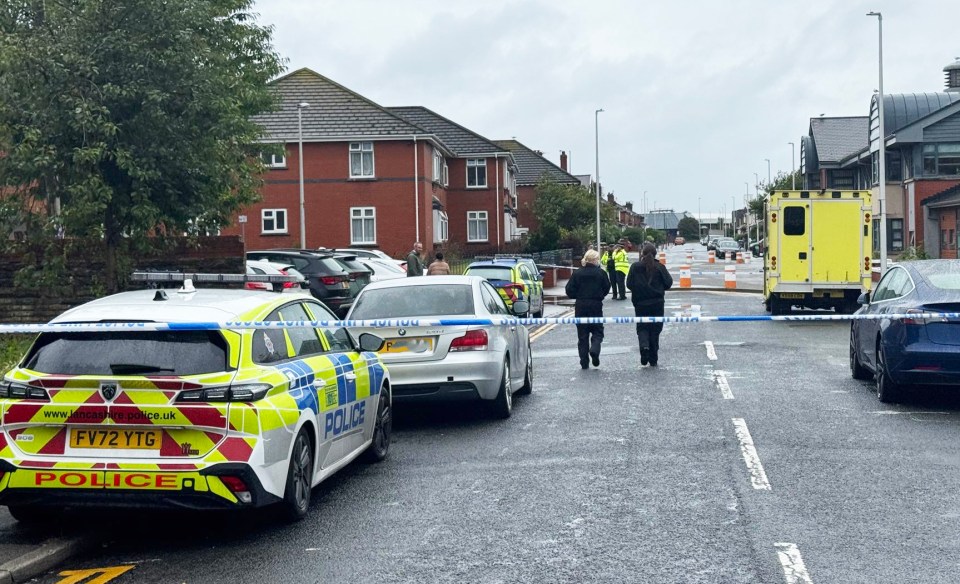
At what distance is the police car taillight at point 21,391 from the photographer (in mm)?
6969

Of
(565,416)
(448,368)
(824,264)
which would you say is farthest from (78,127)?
(824,264)

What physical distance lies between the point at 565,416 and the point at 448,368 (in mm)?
1423

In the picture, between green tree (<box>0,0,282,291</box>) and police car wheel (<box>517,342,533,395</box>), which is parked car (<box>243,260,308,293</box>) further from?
police car wheel (<box>517,342,533,395</box>)

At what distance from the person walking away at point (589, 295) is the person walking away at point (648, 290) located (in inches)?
17.5

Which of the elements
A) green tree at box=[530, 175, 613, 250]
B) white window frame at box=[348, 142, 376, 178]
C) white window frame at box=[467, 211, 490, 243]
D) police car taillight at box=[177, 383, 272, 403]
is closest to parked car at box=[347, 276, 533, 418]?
police car taillight at box=[177, 383, 272, 403]

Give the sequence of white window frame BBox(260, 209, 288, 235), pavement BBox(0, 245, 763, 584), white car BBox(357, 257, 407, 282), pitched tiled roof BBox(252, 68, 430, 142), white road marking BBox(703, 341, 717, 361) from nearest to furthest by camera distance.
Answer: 1. pavement BBox(0, 245, 763, 584)
2. white road marking BBox(703, 341, 717, 361)
3. white car BBox(357, 257, 407, 282)
4. pitched tiled roof BBox(252, 68, 430, 142)
5. white window frame BBox(260, 209, 288, 235)

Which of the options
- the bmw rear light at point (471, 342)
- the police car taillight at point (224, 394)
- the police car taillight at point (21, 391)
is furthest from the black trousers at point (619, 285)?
the police car taillight at point (21, 391)

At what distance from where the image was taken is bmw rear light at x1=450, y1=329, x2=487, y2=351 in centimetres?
1155

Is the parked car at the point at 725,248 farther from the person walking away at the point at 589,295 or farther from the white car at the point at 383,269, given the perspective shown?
the person walking away at the point at 589,295

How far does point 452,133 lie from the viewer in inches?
2625

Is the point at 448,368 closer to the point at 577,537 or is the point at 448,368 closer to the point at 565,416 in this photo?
the point at 565,416

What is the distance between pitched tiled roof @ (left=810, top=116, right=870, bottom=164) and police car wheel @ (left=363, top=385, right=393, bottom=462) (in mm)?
64082

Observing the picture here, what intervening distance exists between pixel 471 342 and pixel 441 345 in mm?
291

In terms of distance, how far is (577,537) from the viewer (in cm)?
712
